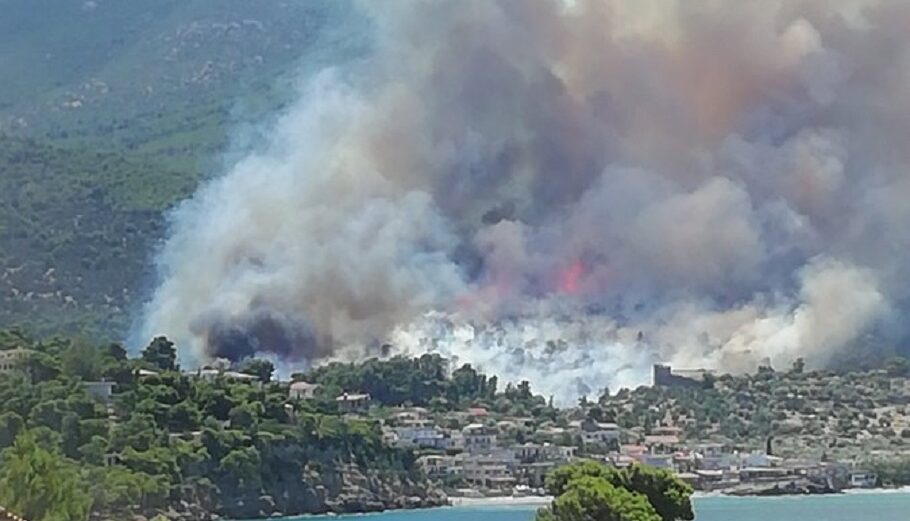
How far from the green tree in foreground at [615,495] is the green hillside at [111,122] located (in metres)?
37.2

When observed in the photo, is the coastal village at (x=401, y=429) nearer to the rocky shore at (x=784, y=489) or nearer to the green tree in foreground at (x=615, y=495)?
the rocky shore at (x=784, y=489)

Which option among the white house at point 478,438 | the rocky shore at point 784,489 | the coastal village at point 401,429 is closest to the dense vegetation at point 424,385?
the coastal village at point 401,429

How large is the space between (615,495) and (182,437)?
26.1 m

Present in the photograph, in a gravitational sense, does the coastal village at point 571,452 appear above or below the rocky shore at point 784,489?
above

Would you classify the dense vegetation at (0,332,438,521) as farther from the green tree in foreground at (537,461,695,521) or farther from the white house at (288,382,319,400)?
the green tree in foreground at (537,461,695,521)

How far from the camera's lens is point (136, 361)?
53281mm

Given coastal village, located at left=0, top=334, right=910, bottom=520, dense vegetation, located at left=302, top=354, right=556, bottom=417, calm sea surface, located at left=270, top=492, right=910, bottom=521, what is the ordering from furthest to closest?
dense vegetation, located at left=302, top=354, right=556, bottom=417 < calm sea surface, located at left=270, top=492, right=910, bottom=521 < coastal village, located at left=0, top=334, right=910, bottom=520

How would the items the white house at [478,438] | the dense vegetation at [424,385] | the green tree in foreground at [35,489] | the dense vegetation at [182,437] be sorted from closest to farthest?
the green tree in foreground at [35,489] → the dense vegetation at [182,437] → the white house at [478,438] → the dense vegetation at [424,385]

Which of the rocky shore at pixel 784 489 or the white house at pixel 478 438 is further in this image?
the white house at pixel 478 438

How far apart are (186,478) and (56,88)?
37538 mm

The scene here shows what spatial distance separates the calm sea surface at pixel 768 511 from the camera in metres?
47.1

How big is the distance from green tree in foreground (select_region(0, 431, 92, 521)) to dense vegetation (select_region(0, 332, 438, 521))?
8.10m

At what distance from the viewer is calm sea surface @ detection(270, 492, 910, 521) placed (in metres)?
47.1

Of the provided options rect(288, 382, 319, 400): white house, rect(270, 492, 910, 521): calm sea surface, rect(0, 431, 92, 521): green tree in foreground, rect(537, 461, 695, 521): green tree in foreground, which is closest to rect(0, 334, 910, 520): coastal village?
rect(288, 382, 319, 400): white house
